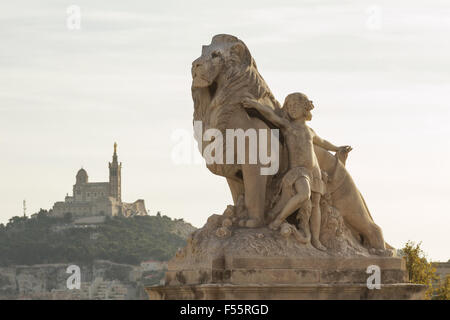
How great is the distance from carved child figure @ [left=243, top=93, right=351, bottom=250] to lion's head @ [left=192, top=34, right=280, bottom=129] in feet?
0.90

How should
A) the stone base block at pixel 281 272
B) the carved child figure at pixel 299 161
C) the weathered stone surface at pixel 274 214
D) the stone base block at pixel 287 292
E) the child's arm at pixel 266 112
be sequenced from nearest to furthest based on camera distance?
1. the stone base block at pixel 287 292
2. the stone base block at pixel 281 272
3. the weathered stone surface at pixel 274 214
4. the carved child figure at pixel 299 161
5. the child's arm at pixel 266 112

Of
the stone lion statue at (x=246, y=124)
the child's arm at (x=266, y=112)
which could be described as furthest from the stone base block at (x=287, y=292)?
the child's arm at (x=266, y=112)

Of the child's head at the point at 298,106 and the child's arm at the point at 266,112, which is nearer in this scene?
the child's arm at the point at 266,112

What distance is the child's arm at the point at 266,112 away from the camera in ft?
68.5

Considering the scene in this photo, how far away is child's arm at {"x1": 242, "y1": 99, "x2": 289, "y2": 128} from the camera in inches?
822

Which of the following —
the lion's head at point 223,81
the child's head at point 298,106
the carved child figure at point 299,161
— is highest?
the lion's head at point 223,81

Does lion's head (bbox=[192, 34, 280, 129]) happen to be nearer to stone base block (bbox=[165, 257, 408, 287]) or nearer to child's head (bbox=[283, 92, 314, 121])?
child's head (bbox=[283, 92, 314, 121])

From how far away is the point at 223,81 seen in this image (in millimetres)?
21094

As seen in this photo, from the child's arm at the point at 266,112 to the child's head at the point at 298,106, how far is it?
0.59ft

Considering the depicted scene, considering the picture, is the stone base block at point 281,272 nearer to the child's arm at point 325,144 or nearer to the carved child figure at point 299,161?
the carved child figure at point 299,161
